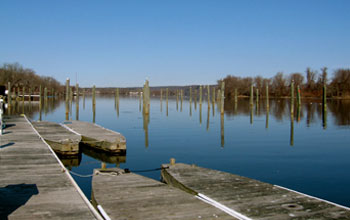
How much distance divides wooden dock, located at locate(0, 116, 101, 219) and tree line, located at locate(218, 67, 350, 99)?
104 meters

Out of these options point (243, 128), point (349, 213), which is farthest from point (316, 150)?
point (349, 213)

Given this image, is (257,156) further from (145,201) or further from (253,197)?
(145,201)

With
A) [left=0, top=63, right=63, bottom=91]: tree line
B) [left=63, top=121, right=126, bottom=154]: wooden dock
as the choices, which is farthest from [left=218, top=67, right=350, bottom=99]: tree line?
[left=63, top=121, right=126, bottom=154]: wooden dock

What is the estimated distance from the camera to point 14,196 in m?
7.72

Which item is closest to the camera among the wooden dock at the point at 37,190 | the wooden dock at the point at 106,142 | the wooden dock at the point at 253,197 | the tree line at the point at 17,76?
the wooden dock at the point at 37,190

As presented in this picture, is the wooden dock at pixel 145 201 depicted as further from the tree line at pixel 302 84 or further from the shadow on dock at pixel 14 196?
the tree line at pixel 302 84

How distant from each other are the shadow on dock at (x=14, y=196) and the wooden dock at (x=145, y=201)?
58.8 inches

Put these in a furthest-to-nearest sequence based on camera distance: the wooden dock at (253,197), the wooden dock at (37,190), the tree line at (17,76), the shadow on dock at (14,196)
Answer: the tree line at (17,76) < the wooden dock at (253,197) < the shadow on dock at (14,196) < the wooden dock at (37,190)

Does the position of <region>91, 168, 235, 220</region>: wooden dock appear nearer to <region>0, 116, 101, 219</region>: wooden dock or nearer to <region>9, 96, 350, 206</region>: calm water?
<region>0, 116, 101, 219</region>: wooden dock

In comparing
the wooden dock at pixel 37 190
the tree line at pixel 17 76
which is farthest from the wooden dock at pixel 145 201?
the tree line at pixel 17 76

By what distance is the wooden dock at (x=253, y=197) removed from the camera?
7.05m

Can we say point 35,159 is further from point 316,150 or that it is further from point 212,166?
point 316,150

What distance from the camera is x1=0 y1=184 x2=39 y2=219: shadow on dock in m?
6.82

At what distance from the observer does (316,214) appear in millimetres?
7055
